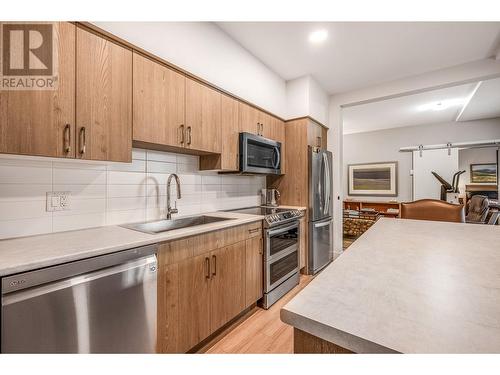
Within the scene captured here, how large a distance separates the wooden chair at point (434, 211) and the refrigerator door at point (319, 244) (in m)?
1.03

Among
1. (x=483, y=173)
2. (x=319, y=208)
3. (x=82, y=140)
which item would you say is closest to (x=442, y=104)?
(x=483, y=173)

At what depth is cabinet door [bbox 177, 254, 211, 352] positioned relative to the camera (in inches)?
59.6

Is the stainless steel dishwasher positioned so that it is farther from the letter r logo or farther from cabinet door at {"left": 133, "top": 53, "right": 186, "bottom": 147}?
the letter r logo

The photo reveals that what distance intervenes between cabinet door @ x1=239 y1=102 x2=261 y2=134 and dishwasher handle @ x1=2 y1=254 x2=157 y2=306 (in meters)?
1.66

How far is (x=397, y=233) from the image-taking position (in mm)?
1467

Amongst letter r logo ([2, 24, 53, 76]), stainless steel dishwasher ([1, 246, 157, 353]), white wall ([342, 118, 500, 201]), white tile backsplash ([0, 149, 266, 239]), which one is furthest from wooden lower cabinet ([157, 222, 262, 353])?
white wall ([342, 118, 500, 201])

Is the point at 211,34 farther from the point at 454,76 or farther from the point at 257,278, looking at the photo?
the point at 454,76

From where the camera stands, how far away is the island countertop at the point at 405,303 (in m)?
0.44

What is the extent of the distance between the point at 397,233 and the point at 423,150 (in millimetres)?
5140

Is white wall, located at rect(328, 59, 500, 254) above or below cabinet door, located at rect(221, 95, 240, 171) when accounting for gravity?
above

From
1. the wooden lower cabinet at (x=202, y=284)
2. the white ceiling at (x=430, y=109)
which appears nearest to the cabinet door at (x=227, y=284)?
the wooden lower cabinet at (x=202, y=284)

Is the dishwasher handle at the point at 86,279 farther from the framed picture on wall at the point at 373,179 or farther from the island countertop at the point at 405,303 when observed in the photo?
the framed picture on wall at the point at 373,179

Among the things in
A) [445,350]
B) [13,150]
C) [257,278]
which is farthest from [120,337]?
[445,350]

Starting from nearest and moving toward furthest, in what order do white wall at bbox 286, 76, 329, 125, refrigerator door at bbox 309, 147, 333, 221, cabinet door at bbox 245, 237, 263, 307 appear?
cabinet door at bbox 245, 237, 263, 307, refrigerator door at bbox 309, 147, 333, 221, white wall at bbox 286, 76, 329, 125
